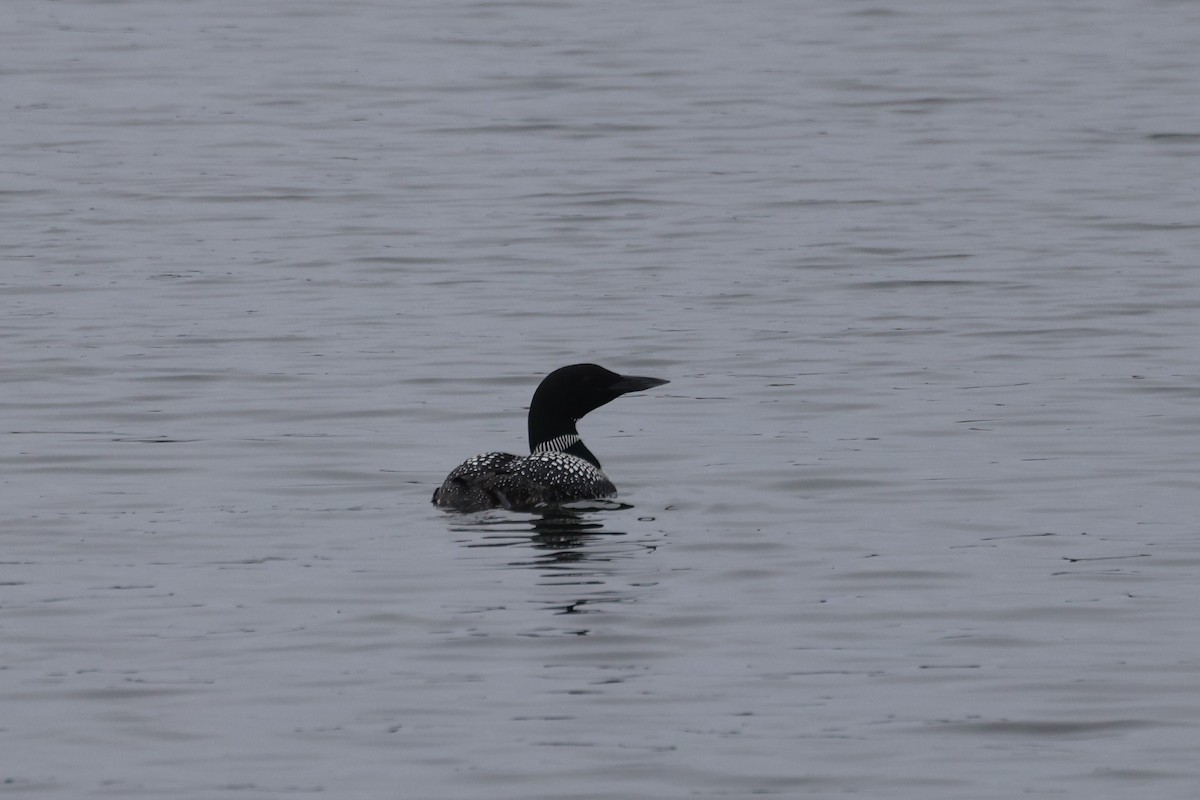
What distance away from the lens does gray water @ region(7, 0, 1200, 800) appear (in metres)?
6.68

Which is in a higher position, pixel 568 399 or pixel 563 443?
pixel 568 399

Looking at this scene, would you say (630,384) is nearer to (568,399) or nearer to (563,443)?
(568,399)

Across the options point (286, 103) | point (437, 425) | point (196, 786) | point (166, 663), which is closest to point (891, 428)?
point (437, 425)

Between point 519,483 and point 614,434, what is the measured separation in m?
2.06

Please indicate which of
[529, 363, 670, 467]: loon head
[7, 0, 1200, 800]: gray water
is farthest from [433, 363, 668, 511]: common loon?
[7, 0, 1200, 800]: gray water

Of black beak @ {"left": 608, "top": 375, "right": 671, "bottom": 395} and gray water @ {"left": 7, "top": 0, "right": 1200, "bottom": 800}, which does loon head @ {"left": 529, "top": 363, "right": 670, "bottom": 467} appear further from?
gray water @ {"left": 7, "top": 0, "right": 1200, "bottom": 800}

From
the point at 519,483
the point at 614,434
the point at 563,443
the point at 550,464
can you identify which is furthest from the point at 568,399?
the point at 614,434

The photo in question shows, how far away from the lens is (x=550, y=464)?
9672mm

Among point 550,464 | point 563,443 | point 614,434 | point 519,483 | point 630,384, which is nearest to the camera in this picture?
point 519,483

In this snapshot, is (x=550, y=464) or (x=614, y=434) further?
(x=614, y=434)

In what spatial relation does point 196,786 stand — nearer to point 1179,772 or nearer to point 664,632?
point 664,632

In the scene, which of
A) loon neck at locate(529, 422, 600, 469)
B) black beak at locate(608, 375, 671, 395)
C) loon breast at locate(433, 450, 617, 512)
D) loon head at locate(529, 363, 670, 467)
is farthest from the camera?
black beak at locate(608, 375, 671, 395)

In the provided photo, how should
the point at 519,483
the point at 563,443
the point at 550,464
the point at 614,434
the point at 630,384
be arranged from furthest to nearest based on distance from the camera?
the point at 614,434 < the point at 630,384 < the point at 563,443 < the point at 550,464 < the point at 519,483

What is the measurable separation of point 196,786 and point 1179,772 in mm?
2506
